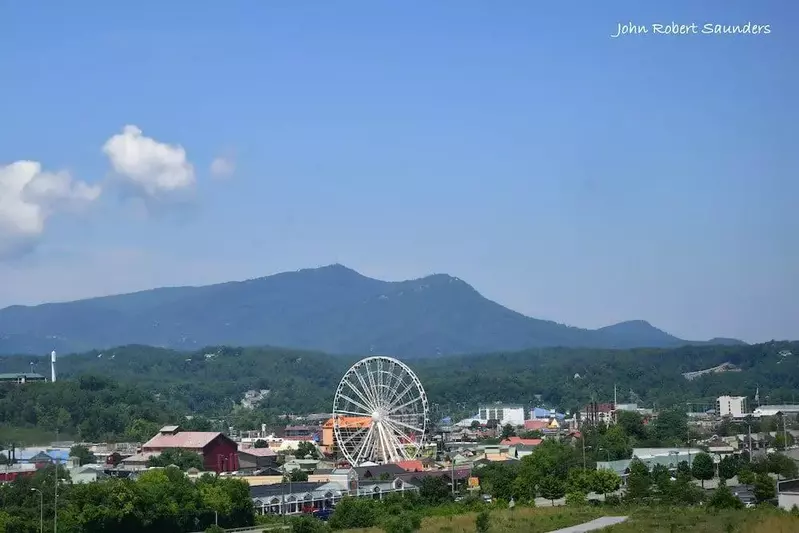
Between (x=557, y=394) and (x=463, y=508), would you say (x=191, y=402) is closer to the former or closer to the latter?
(x=557, y=394)

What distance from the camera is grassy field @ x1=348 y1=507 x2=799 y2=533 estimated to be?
3728 cm

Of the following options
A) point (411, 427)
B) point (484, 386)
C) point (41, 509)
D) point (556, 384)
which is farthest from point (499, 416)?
point (41, 509)

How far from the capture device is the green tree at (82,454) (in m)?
71.8

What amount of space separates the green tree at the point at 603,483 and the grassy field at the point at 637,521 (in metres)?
5.44

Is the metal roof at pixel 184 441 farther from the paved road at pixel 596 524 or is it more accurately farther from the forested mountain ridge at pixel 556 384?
the forested mountain ridge at pixel 556 384

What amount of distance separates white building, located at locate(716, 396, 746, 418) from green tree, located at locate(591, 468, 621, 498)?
67.3 metres

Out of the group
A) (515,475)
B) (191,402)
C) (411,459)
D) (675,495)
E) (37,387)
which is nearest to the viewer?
(675,495)

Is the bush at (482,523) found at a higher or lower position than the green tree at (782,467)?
lower

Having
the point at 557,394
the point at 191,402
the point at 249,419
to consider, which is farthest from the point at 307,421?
the point at 557,394

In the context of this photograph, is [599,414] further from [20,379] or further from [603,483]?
[603,483]

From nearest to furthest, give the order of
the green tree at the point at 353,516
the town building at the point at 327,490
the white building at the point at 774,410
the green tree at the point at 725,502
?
the green tree at the point at 725,502 → the green tree at the point at 353,516 → the town building at the point at 327,490 → the white building at the point at 774,410

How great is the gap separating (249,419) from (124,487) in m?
90.0

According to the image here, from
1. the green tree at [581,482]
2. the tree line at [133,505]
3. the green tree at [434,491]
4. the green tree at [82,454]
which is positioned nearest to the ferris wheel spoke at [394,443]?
the green tree at [434,491]

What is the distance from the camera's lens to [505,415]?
13388cm
